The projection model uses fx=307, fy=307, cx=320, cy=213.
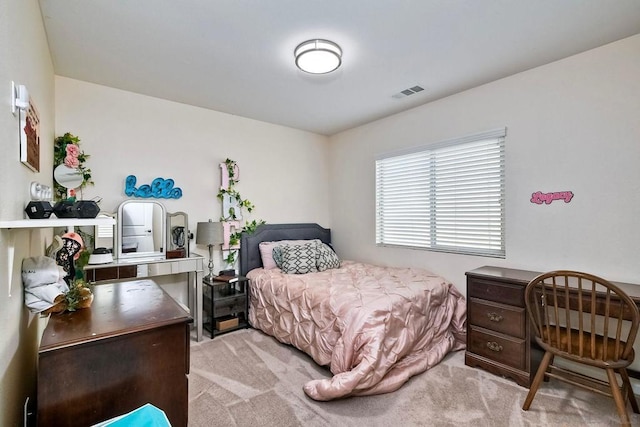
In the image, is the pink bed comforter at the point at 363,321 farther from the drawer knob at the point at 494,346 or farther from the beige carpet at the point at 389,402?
the drawer knob at the point at 494,346

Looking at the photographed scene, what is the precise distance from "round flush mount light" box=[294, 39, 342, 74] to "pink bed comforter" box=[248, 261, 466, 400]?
1.85m

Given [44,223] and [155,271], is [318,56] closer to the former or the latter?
[44,223]

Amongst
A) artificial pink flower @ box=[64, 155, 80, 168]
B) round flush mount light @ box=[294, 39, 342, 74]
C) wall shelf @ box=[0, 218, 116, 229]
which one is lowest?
wall shelf @ box=[0, 218, 116, 229]

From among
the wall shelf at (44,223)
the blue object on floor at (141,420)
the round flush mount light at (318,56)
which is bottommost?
the blue object on floor at (141,420)

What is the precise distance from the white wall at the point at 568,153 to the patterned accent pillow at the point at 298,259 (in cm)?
135

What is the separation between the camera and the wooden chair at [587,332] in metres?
1.77

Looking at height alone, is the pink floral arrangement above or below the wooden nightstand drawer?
above

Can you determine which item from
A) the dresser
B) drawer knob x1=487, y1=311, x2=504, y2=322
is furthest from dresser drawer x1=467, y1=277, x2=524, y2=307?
drawer knob x1=487, y1=311, x2=504, y2=322

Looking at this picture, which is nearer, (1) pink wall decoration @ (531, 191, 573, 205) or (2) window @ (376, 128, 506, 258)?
(1) pink wall decoration @ (531, 191, 573, 205)

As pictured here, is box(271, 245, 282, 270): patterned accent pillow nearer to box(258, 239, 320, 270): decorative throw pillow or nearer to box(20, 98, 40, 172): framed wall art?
box(258, 239, 320, 270): decorative throw pillow

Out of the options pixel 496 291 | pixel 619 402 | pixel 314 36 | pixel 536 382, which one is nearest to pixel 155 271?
pixel 314 36

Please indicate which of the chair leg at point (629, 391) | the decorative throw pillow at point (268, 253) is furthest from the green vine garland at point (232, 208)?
the chair leg at point (629, 391)

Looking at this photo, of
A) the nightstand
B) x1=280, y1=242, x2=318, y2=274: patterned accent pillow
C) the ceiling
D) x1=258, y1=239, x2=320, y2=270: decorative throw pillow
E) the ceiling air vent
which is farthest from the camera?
x1=258, y1=239, x2=320, y2=270: decorative throw pillow

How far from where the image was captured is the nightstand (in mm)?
3244
